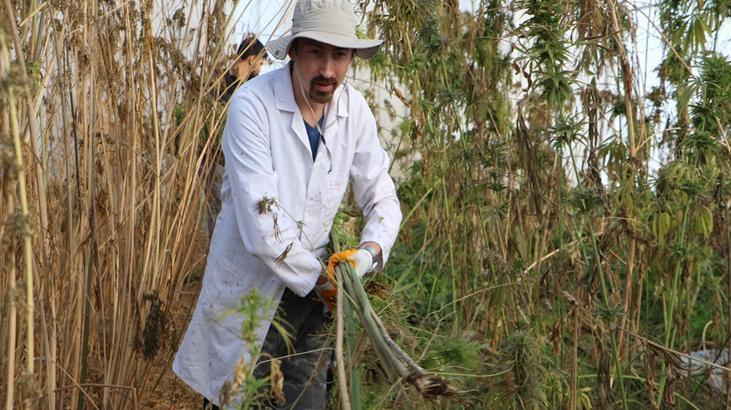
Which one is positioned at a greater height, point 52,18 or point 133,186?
point 52,18

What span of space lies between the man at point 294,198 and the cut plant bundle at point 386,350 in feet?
0.38

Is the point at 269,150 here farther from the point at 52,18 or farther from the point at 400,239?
the point at 400,239

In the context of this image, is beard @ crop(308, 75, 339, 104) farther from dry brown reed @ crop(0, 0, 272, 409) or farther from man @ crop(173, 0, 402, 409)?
dry brown reed @ crop(0, 0, 272, 409)

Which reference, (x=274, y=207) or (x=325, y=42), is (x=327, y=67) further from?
(x=274, y=207)

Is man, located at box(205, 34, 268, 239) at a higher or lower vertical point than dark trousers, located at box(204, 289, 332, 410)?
higher

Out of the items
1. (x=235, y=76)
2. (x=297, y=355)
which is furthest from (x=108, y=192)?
(x=235, y=76)

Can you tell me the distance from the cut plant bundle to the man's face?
20.0 inches

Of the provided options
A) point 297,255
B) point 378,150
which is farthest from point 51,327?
point 378,150

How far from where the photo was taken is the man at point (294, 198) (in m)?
2.87

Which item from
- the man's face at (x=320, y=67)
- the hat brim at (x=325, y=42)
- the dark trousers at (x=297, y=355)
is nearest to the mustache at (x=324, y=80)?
the man's face at (x=320, y=67)

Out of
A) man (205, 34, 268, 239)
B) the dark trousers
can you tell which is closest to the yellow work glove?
the dark trousers

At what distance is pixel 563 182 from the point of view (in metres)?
3.86

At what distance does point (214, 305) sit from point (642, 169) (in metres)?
1.45

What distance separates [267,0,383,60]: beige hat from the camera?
2898 millimetres
